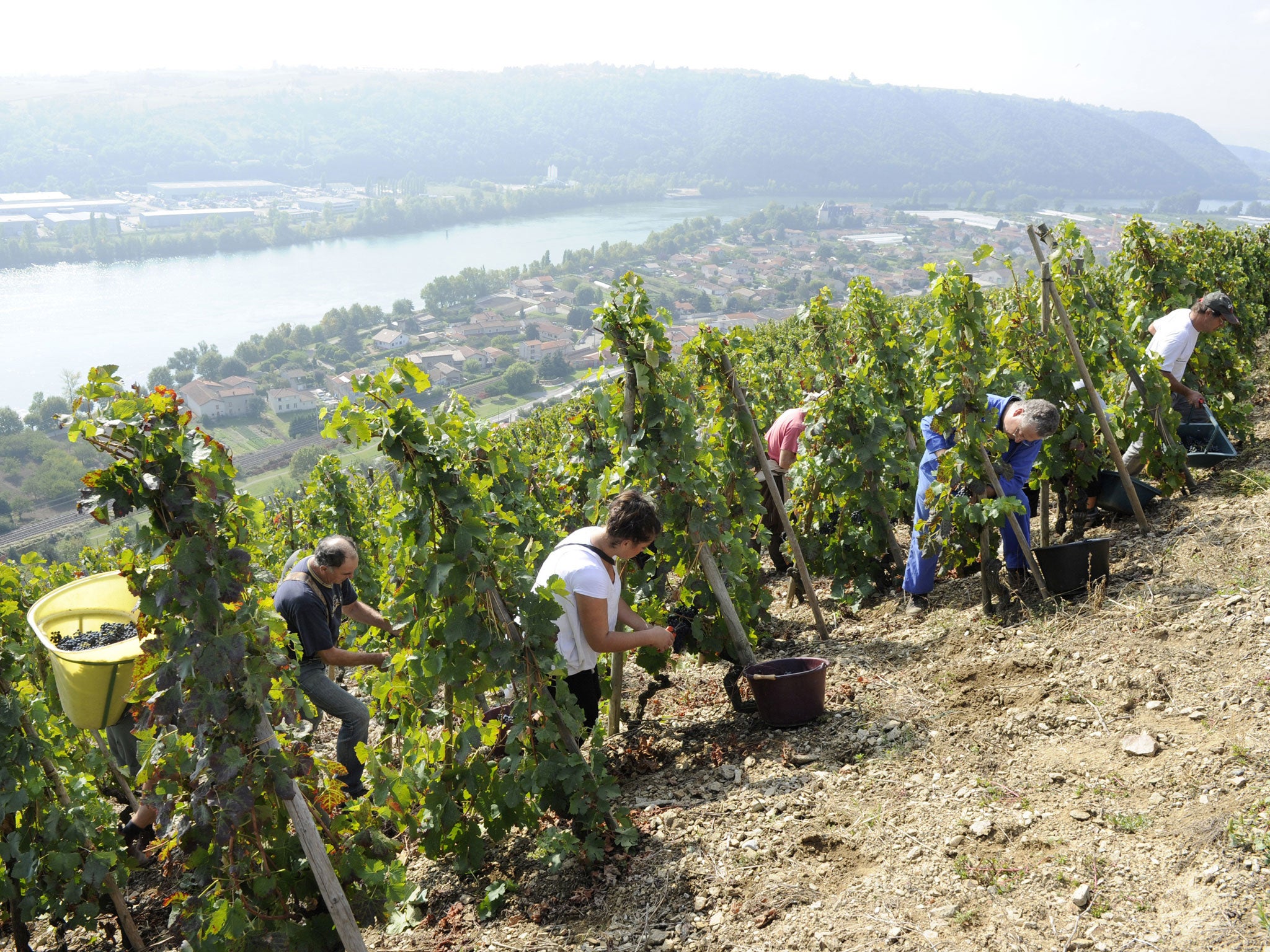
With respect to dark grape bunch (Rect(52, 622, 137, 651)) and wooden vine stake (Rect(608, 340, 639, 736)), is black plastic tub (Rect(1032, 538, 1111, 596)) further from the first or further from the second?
dark grape bunch (Rect(52, 622, 137, 651))

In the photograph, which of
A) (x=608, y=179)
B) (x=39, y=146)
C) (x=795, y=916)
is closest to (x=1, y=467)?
(x=795, y=916)

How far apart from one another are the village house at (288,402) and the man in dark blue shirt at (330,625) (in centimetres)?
5359

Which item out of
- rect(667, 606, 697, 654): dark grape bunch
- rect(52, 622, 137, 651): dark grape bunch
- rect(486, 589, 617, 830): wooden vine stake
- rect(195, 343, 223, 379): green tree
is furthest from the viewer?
rect(195, 343, 223, 379): green tree

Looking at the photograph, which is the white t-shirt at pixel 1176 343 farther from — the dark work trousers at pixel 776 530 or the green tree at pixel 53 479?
the green tree at pixel 53 479

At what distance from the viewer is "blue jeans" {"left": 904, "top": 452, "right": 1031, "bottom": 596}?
5.59 m

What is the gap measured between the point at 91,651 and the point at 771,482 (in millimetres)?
4097

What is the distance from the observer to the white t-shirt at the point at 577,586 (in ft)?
12.9

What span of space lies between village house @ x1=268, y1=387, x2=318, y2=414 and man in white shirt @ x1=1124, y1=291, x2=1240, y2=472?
54561 mm

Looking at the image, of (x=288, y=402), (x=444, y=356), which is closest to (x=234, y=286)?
(x=288, y=402)

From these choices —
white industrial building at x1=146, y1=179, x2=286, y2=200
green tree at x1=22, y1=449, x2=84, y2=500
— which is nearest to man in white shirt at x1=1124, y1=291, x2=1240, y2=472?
green tree at x1=22, y1=449, x2=84, y2=500

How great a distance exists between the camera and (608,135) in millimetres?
159750

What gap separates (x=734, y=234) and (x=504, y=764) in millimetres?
99727

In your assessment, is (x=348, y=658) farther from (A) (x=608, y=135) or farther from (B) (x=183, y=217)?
(A) (x=608, y=135)

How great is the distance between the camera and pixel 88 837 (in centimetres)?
400
